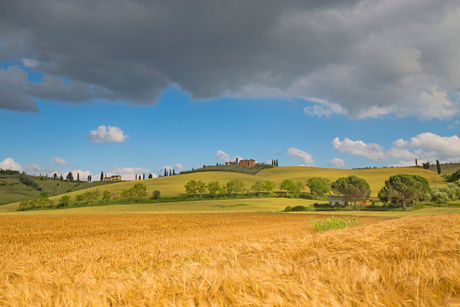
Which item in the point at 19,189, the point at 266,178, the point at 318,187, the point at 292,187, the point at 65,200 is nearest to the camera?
the point at 65,200

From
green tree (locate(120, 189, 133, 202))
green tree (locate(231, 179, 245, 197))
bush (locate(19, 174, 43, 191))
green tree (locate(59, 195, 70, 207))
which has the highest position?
bush (locate(19, 174, 43, 191))

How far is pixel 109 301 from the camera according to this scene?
209 centimetres

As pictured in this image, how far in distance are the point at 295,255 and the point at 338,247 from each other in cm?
79

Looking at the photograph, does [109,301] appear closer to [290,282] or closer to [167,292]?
[167,292]

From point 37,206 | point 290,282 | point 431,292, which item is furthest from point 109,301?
point 37,206

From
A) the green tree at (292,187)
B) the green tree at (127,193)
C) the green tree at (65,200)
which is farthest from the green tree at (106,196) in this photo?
the green tree at (292,187)

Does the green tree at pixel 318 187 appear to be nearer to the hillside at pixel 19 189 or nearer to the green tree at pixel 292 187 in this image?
the green tree at pixel 292 187

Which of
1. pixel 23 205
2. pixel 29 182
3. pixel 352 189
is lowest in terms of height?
pixel 23 205

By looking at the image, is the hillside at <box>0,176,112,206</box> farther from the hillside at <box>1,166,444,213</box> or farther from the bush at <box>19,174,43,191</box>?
the hillside at <box>1,166,444,213</box>

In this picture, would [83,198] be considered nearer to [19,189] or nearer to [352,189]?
[19,189]

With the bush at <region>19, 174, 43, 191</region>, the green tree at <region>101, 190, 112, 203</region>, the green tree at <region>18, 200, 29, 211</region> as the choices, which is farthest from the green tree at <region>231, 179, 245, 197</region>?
the bush at <region>19, 174, 43, 191</region>

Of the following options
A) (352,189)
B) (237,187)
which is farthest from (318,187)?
(352,189)

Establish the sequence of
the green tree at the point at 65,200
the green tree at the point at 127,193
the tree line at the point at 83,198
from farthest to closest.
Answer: the green tree at the point at 127,193, the green tree at the point at 65,200, the tree line at the point at 83,198

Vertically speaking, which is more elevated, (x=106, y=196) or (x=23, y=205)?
(x=106, y=196)
